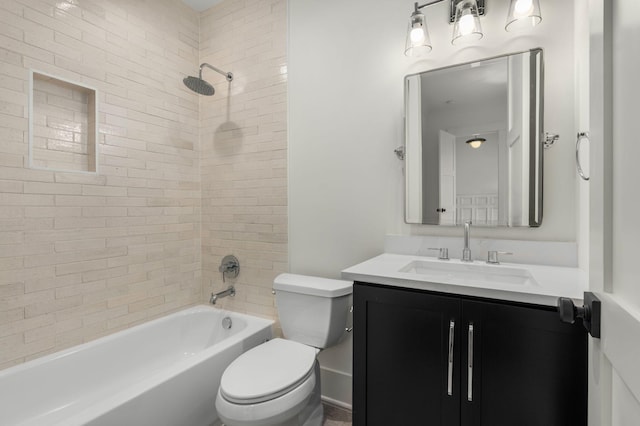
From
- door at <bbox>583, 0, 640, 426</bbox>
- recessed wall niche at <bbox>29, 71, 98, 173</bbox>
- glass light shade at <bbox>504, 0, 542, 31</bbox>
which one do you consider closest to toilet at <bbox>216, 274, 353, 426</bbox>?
door at <bbox>583, 0, 640, 426</bbox>

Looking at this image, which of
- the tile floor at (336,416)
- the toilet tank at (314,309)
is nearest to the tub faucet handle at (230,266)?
the toilet tank at (314,309)

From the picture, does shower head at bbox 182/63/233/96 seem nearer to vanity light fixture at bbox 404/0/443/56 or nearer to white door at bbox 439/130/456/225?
vanity light fixture at bbox 404/0/443/56

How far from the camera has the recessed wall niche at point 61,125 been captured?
176 cm

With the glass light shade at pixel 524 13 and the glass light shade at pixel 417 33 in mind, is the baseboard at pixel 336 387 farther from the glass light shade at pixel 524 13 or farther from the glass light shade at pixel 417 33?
the glass light shade at pixel 524 13

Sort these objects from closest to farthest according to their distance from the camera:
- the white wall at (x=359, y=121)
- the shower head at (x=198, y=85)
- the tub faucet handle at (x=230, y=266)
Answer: the white wall at (x=359, y=121), the shower head at (x=198, y=85), the tub faucet handle at (x=230, y=266)

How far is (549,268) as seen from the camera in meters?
1.44

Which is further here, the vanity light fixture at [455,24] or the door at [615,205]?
Answer: the vanity light fixture at [455,24]

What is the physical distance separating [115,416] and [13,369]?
0.76 m

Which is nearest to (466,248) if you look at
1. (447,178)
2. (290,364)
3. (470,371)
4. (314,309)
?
(447,178)

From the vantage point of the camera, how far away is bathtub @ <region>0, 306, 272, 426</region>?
4.51 ft

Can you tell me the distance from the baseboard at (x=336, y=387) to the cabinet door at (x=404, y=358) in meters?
0.67

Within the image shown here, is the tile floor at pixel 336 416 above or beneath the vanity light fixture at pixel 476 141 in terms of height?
beneath

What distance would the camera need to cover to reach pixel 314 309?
1828 mm

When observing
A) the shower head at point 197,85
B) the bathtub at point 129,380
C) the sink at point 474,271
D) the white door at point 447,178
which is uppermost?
the shower head at point 197,85
